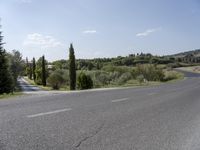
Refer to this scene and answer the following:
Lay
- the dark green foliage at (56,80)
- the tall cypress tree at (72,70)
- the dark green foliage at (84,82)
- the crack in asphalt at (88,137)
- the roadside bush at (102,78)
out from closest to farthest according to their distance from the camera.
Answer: the crack in asphalt at (88,137) < the dark green foliage at (84,82) < the tall cypress tree at (72,70) < the roadside bush at (102,78) < the dark green foliage at (56,80)

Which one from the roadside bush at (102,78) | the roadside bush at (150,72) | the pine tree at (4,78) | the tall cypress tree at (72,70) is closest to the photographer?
the pine tree at (4,78)

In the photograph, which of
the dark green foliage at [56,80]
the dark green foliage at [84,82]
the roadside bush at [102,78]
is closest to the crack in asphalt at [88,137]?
the dark green foliage at [84,82]

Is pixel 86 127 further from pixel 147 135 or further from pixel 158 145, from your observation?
pixel 158 145

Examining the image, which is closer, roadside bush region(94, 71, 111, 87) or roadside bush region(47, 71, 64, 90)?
roadside bush region(94, 71, 111, 87)

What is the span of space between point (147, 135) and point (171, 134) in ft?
2.00

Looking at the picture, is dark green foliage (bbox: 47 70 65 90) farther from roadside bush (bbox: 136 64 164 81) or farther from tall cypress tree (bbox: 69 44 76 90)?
tall cypress tree (bbox: 69 44 76 90)

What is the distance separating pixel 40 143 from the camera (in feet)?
19.7

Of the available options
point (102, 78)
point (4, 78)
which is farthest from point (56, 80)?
point (4, 78)

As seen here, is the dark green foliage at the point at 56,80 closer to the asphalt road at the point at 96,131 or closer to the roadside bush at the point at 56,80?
the roadside bush at the point at 56,80

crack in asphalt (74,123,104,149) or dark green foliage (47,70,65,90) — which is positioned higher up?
crack in asphalt (74,123,104,149)

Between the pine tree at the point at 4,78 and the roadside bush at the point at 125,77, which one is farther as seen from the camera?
the roadside bush at the point at 125,77

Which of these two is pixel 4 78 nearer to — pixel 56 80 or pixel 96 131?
pixel 56 80

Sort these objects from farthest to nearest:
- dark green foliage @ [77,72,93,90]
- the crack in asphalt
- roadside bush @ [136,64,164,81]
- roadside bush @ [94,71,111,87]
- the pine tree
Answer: roadside bush @ [94,71,111,87], roadside bush @ [136,64,164,81], dark green foliage @ [77,72,93,90], the pine tree, the crack in asphalt

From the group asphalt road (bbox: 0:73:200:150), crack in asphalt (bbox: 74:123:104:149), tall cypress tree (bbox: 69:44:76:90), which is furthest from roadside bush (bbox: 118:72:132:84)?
crack in asphalt (bbox: 74:123:104:149)
